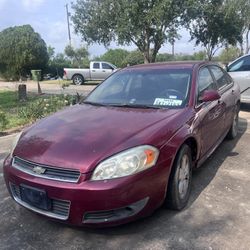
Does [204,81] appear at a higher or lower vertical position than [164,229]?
higher

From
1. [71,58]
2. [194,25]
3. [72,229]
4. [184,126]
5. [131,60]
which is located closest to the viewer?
[72,229]

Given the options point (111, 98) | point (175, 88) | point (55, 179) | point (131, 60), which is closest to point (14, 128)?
point (111, 98)

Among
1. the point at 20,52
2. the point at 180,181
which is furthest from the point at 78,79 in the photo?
the point at 180,181

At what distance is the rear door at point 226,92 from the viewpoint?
544 centimetres

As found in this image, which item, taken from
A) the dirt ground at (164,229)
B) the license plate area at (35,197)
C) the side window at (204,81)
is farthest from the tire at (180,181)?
the license plate area at (35,197)

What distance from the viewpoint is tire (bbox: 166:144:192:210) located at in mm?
3521

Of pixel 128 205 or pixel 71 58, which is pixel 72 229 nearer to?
pixel 128 205

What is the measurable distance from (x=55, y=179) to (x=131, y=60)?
31165 millimetres

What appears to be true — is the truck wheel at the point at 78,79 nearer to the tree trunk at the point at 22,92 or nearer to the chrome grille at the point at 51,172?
the tree trunk at the point at 22,92

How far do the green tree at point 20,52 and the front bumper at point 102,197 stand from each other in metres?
25.9

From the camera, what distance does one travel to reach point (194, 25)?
2730 centimetres

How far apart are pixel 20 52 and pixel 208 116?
2538cm

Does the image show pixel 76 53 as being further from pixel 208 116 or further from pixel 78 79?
pixel 208 116

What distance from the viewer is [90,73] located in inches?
953
